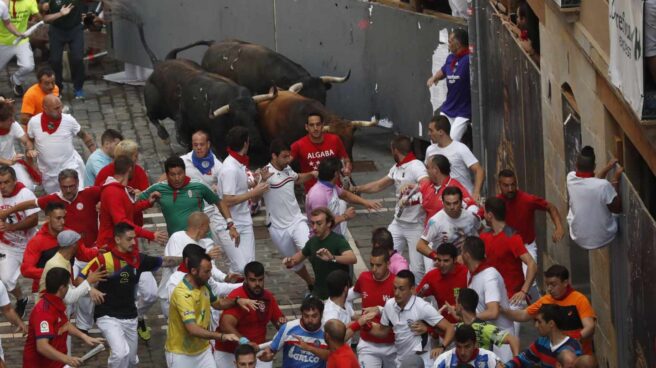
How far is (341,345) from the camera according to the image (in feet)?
44.1

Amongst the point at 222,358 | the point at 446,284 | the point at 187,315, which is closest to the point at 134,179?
the point at 222,358

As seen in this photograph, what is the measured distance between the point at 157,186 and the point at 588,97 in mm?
4397

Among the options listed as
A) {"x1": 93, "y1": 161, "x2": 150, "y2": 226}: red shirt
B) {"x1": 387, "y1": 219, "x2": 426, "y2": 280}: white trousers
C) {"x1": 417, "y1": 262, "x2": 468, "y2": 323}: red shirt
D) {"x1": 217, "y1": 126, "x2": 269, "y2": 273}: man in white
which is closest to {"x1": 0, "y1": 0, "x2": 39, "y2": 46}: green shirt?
{"x1": 93, "y1": 161, "x2": 150, "y2": 226}: red shirt

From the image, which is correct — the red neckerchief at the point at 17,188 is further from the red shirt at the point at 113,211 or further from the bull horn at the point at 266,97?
the bull horn at the point at 266,97

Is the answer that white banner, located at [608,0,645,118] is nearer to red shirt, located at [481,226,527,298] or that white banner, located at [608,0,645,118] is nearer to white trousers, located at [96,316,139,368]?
red shirt, located at [481,226,527,298]

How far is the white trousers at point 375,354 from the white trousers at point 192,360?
1.32 metres

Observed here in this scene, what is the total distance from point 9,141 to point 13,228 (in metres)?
2.31

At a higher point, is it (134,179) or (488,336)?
(134,179)

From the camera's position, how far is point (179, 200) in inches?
664

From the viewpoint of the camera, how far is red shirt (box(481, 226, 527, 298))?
1545 centimetres

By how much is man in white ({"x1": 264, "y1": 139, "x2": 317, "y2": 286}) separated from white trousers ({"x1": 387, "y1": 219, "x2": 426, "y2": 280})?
0.98 meters

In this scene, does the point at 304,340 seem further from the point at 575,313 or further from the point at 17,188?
the point at 17,188

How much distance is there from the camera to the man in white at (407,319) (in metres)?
14.3

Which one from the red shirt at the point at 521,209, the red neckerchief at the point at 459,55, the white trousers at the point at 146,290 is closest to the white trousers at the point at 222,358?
the white trousers at the point at 146,290
